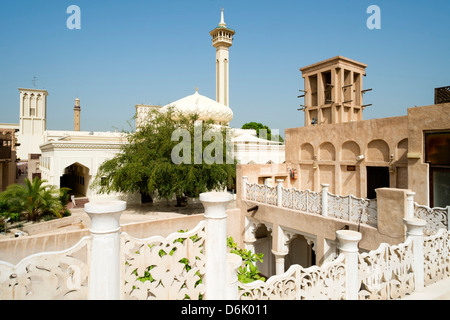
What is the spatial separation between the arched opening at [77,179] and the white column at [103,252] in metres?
17.5

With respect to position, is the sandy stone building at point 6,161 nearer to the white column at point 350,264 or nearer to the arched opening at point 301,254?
the arched opening at point 301,254

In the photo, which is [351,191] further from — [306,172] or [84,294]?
[84,294]

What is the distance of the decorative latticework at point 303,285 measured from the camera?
316 cm

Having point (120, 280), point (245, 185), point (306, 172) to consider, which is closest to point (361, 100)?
point (306, 172)

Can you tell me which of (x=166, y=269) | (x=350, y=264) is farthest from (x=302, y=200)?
(x=166, y=269)

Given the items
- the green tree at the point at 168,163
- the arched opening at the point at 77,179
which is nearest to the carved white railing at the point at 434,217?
the green tree at the point at 168,163

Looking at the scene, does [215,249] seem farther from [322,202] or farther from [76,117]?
[76,117]

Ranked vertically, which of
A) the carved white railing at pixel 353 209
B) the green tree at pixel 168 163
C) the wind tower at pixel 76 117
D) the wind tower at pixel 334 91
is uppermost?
the wind tower at pixel 76 117

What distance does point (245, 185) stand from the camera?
10.5 m

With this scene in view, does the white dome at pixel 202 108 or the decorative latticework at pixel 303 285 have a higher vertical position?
the white dome at pixel 202 108

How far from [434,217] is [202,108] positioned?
20.4 meters

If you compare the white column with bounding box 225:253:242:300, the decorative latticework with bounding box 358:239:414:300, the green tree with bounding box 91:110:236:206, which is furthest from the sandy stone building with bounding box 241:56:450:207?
the white column with bounding box 225:253:242:300

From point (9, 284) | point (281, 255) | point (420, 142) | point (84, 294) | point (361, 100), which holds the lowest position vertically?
point (281, 255)

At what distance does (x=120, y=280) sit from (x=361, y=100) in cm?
1515
